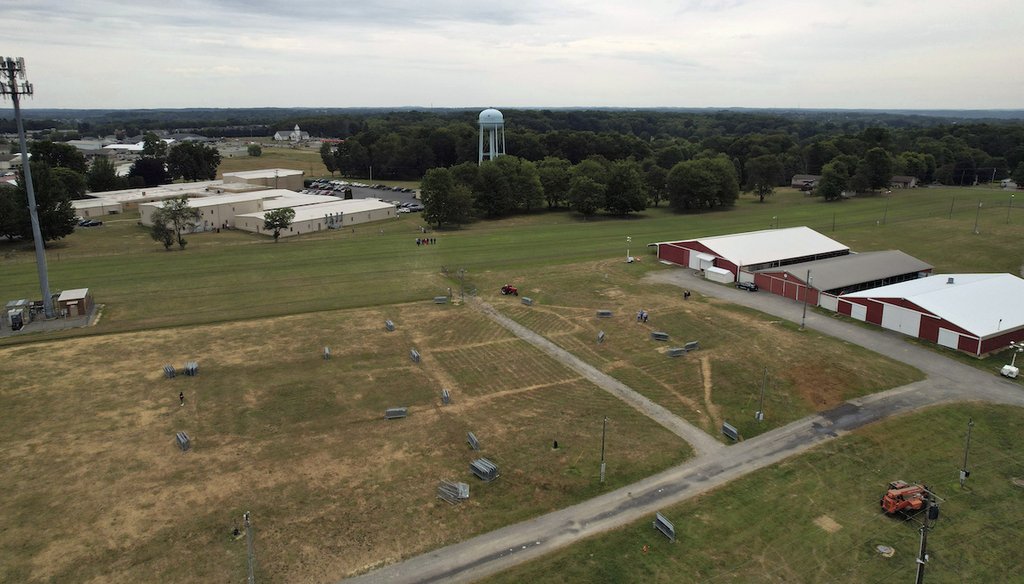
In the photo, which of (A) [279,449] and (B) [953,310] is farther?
(B) [953,310]

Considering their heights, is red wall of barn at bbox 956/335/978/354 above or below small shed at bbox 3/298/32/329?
below

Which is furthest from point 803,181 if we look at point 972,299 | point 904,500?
point 904,500

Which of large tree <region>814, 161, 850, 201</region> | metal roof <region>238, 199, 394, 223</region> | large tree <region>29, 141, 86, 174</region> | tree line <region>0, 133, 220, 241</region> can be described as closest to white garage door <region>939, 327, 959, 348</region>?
tree line <region>0, 133, 220, 241</region>

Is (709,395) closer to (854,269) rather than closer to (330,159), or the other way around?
(854,269)

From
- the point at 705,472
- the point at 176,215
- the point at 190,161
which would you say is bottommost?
the point at 705,472

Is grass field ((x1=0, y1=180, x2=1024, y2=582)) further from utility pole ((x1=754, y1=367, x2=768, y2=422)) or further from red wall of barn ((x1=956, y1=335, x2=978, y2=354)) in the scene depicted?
red wall of barn ((x1=956, y1=335, x2=978, y2=354))

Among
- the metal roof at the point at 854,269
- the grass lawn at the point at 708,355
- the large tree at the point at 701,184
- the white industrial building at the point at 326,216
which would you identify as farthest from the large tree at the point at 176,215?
the large tree at the point at 701,184
